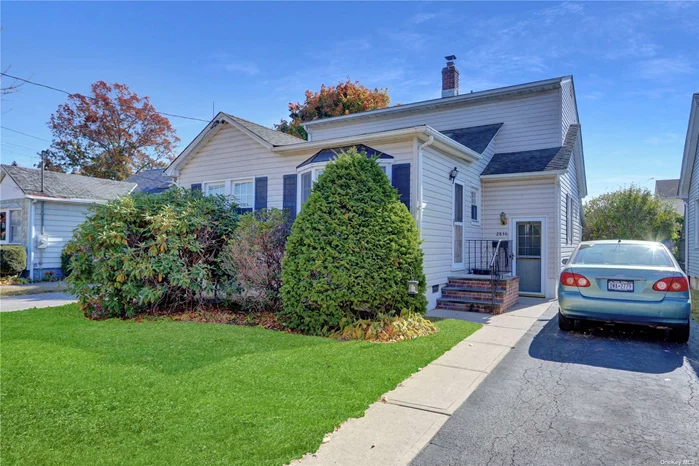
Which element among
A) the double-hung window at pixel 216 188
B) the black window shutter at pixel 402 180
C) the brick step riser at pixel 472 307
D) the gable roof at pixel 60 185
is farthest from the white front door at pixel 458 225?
the gable roof at pixel 60 185

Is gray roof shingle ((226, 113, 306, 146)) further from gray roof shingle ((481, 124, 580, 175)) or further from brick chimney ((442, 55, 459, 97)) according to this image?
brick chimney ((442, 55, 459, 97))

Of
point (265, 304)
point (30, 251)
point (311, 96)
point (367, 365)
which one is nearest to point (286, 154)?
point (265, 304)

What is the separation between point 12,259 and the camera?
14.3 m

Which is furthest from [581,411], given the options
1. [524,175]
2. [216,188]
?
[216,188]

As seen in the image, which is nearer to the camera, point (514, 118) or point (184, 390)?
point (184, 390)

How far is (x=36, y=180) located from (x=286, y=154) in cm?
1271

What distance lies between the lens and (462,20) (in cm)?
1051

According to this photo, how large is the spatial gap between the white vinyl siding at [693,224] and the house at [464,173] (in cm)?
324

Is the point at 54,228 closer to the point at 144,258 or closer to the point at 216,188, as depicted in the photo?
the point at 216,188

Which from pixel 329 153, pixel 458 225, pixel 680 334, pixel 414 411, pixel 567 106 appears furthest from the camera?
pixel 567 106

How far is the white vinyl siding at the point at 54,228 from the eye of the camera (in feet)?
51.1

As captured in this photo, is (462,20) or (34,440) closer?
(34,440)

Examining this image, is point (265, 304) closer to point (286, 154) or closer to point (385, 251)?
point (385, 251)

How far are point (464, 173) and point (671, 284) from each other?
542 centimetres
